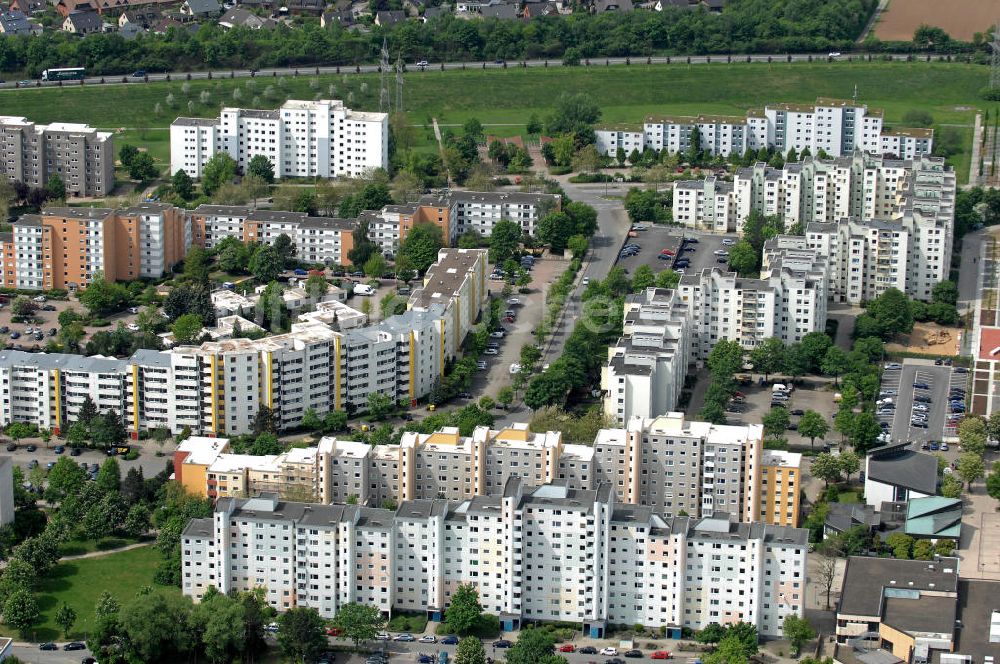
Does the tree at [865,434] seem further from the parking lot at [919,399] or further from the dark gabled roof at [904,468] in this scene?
the dark gabled roof at [904,468]

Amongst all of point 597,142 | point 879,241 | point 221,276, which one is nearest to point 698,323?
point 879,241

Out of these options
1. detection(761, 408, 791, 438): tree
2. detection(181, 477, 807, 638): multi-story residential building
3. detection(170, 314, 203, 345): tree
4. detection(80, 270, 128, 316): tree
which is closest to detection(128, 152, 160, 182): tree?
detection(80, 270, 128, 316): tree

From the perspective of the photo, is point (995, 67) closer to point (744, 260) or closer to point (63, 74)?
point (744, 260)

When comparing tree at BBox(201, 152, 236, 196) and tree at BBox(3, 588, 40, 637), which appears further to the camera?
tree at BBox(201, 152, 236, 196)

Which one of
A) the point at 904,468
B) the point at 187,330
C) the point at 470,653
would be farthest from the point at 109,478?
the point at 904,468

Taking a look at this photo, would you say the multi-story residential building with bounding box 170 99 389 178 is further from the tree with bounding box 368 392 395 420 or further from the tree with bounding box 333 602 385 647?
the tree with bounding box 333 602 385 647

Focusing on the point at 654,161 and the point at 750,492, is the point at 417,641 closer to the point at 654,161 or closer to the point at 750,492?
the point at 750,492

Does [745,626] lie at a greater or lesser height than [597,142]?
lesser
